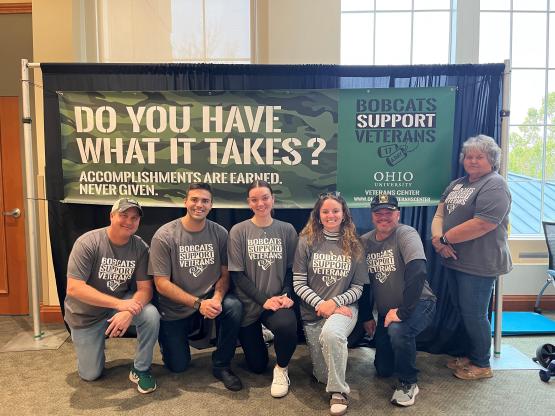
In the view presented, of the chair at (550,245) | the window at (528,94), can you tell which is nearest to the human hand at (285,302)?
the chair at (550,245)

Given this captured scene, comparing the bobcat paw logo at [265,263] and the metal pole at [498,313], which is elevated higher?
the bobcat paw logo at [265,263]

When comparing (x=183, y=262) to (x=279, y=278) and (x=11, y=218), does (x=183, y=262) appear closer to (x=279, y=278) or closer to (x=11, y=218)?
(x=279, y=278)

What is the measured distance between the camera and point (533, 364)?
2.81 meters

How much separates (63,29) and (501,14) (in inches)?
158

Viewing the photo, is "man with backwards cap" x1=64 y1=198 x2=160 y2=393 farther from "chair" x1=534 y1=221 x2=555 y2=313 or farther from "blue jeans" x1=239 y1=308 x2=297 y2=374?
"chair" x1=534 y1=221 x2=555 y2=313

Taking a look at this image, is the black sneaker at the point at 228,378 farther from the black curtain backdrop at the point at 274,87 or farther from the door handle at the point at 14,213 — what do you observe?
the door handle at the point at 14,213

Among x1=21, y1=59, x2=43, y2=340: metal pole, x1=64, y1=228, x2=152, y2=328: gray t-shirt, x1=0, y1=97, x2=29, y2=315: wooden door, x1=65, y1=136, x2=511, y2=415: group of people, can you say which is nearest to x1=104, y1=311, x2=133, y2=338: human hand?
x1=65, y1=136, x2=511, y2=415: group of people

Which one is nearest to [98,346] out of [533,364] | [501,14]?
[533,364]

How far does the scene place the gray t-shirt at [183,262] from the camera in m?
2.57

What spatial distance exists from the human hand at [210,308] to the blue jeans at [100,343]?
1.02 feet

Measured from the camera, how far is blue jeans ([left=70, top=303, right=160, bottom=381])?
2484mm

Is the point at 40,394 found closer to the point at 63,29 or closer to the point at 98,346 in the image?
the point at 98,346

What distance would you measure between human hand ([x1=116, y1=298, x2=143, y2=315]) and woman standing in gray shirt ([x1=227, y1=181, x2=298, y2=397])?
1.96 feet

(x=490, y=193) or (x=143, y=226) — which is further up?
(x=490, y=193)
